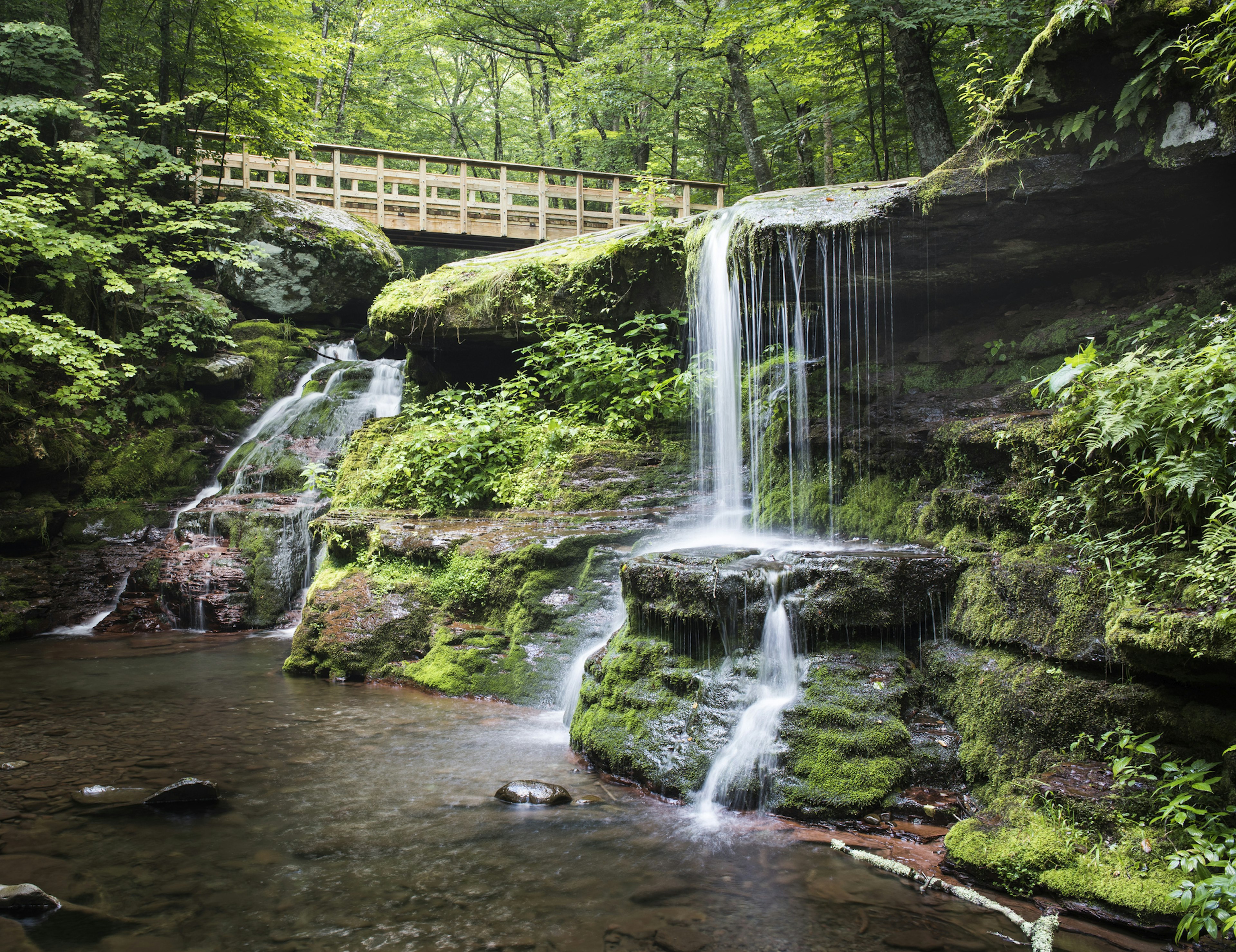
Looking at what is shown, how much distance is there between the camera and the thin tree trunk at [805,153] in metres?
16.5

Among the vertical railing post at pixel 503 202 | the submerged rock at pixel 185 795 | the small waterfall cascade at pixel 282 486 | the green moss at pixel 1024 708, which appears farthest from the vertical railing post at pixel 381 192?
the green moss at pixel 1024 708

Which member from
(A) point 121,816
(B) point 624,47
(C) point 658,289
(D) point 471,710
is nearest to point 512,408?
(C) point 658,289

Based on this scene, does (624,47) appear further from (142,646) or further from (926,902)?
(926,902)

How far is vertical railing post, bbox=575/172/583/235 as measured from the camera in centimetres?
1752

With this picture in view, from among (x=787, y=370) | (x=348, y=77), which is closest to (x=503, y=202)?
(x=348, y=77)

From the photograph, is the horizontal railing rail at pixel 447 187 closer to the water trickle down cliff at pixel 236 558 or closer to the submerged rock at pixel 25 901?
the water trickle down cliff at pixel 236 558

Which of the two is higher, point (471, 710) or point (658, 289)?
point (658, 289)

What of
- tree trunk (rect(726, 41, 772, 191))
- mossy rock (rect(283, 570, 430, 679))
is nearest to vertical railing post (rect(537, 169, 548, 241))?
tree trunk (rect(726, 41, 772, 191))

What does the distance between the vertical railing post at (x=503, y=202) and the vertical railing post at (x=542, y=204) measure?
0.77 m

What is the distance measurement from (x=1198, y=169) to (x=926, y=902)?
19.2ft

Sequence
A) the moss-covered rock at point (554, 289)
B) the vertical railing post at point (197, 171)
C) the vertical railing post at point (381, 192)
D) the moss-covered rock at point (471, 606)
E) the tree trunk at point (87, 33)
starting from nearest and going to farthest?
the moss-covered rock at point (471, 606)
the moss-covered rock at point (554, 289)
the tree trunk at point (87, 33)
the vertical railing post at point (197, 171)
the vertical railing post at point (381, 192)

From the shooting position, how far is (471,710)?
614 centimetres

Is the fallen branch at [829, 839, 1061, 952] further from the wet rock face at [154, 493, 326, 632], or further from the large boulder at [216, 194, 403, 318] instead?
the large boulder at [216, 194, 403, 318]

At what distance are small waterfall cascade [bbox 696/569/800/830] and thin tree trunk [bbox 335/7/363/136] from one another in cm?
2380
